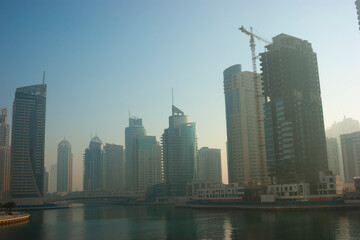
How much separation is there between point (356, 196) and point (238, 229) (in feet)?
326

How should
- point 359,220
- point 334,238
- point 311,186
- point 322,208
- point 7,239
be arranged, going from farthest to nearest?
point 311,186 → point 322,208 → point 359,220 → point 7,239 → point 334,238

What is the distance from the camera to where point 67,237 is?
315 ft

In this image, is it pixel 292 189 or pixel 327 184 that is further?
pixel 327 184

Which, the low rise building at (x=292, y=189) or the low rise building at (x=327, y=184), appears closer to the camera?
the low rise building at (x=292, y=189)

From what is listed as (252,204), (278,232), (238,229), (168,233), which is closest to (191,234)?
(168,233)

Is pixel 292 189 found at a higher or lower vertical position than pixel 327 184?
lower

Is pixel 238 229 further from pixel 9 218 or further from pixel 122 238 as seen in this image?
pixel 9 218

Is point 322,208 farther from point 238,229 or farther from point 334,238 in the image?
point 334,238

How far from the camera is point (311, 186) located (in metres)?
199

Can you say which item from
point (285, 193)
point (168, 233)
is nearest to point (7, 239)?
point (168, 233)

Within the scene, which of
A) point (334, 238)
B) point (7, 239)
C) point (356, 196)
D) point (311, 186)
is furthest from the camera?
point (311, 186)

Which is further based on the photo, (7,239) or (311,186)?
(311,186)

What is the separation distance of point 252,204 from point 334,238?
364 ft

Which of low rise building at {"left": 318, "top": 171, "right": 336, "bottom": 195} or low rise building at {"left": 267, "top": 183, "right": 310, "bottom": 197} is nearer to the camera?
low rise building at {"left": 267, "top": 183, "right": 310, "bottom": 197}
